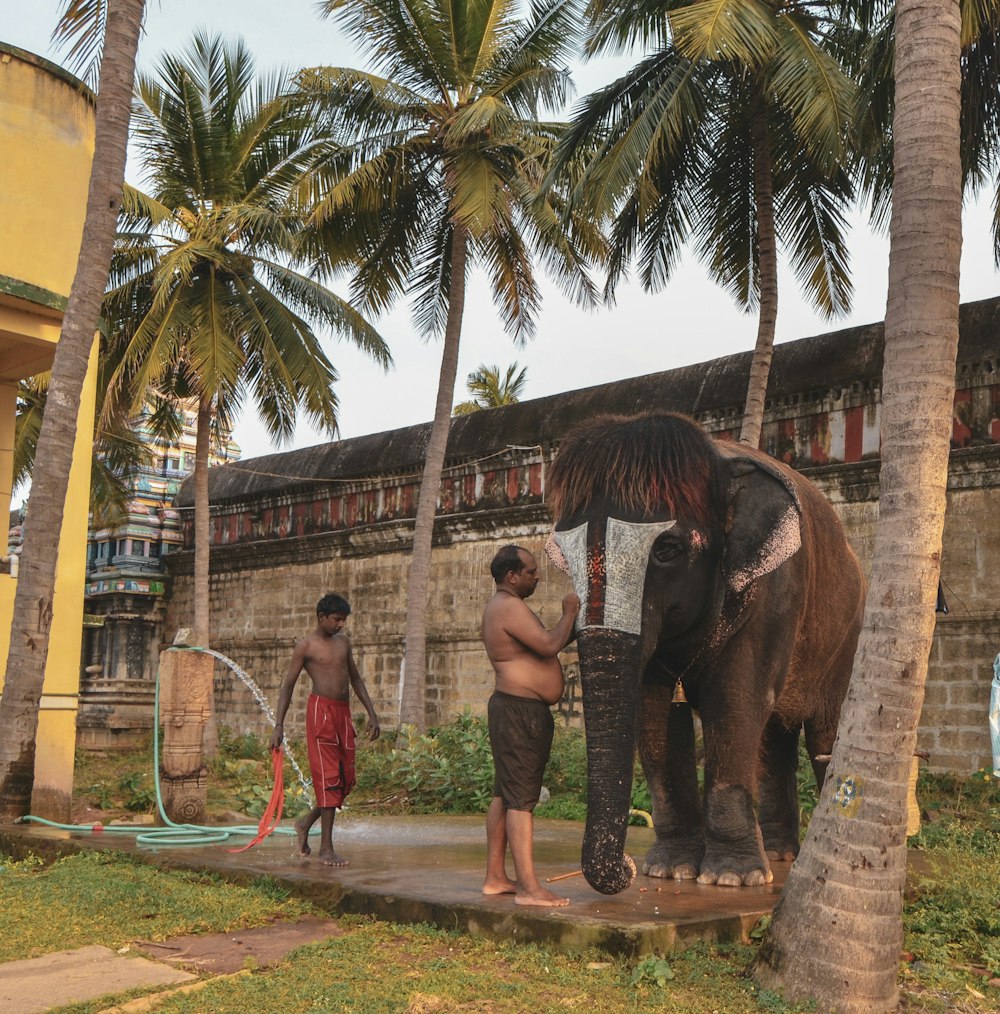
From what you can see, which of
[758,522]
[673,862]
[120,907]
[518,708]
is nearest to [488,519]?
[673,862]

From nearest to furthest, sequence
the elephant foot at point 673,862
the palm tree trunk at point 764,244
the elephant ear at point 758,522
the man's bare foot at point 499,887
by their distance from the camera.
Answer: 1. the man's bare foot at point 499,887
2. the elephant ear at point 758,522
3. the elephant foot at point 673,862
4. the palm tree trunk at point 764,244

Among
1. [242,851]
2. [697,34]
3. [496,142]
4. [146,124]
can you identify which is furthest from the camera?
[146,124]

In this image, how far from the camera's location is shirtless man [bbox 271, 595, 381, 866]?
6613mm

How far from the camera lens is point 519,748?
5258 millimetres

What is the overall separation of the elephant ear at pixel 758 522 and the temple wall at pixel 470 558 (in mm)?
5875

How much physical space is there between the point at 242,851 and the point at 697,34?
749 cm

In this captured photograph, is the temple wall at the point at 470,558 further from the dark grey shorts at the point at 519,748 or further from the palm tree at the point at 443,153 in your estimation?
the dark grey shorts at the point at 519,748

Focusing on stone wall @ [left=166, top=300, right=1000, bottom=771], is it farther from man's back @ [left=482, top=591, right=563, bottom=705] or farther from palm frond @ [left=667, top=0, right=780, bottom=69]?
man's back @ [left=482, top=591, right=563, bottom=705]

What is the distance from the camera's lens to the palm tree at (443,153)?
1492 centimetres

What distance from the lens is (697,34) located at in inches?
402

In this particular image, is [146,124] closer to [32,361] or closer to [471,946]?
[32,361]

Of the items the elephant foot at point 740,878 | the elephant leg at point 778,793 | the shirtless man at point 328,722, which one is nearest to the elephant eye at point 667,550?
the elephant foot at point 740,878

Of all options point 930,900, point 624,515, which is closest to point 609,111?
point 624,515

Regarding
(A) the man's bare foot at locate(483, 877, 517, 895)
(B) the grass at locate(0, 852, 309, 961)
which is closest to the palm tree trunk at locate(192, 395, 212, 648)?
(B) the grass at locate(0, 852, 309, 961)
